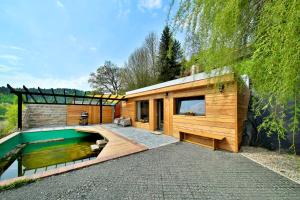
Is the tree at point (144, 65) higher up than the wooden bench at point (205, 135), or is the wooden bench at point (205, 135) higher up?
the tree at point (144, 65)

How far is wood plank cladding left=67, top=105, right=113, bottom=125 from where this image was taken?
1165 cm

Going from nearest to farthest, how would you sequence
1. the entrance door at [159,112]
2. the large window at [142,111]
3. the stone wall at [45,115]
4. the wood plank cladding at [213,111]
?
the wood plank cladding at [213,111] < the entrance door at [159,112] < the large window at [142,111] < the stone wall at [45,115]

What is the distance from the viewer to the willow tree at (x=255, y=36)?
4.30 feet

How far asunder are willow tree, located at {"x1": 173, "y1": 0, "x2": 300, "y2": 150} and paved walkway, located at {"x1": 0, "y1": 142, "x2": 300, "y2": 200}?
143 centimetres

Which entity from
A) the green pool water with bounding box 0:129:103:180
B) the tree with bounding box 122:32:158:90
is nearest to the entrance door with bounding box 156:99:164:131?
the green pool water with bounding box 0:129:103:180

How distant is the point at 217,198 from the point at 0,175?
18.2 ft

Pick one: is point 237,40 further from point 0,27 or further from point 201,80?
point 0,27

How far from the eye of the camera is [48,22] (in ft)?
22.3

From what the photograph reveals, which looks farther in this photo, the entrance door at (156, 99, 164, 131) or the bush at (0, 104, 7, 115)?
the bush at (0, 104, 7, 115)

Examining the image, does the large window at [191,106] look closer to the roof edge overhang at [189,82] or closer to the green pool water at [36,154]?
the roof edge overhang at [189,82]

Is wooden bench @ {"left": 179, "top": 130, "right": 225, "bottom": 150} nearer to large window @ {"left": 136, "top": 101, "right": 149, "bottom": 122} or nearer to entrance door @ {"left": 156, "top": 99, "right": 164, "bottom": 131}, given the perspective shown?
entrance door @ {"left": 156, "top": 99, "right": 164, "bottom": 131}

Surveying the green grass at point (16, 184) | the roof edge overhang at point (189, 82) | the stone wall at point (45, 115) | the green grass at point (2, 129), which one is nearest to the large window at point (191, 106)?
the roof edge overhang at point (189, 82)

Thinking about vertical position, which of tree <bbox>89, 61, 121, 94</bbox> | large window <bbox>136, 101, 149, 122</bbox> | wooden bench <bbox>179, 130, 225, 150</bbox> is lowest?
wooden bench <bbox>179, 130, 225, 150</bbox>

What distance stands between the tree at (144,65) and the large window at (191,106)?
29.4 ft
